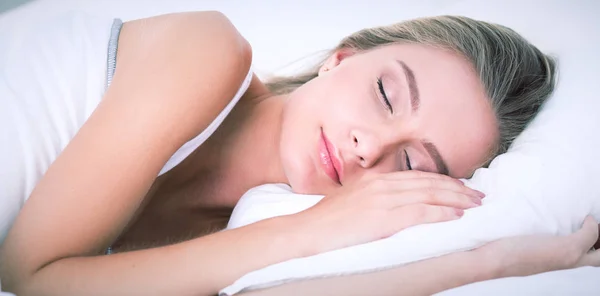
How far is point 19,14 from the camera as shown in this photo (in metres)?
1.49

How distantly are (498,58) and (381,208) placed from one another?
1.53ft

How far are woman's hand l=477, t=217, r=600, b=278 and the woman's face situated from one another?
241 mm

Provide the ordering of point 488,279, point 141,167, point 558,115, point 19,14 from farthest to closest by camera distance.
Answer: point 19,14, point 558,115, point 141,167, point 488,279

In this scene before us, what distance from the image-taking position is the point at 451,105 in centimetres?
100

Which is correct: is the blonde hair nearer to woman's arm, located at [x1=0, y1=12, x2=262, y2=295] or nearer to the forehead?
the forehead

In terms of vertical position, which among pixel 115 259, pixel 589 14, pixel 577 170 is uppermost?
pixel 589 14

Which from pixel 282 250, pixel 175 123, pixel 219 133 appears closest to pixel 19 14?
pixel 219 133

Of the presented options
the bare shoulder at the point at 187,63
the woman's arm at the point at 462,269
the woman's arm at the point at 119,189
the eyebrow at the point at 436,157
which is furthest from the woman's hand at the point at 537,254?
the bare shoulder at the point at 187,63

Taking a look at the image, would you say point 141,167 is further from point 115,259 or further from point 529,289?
point 529,289

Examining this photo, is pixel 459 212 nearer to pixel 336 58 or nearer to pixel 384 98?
pixel 384 98

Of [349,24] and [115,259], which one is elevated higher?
[349,24]

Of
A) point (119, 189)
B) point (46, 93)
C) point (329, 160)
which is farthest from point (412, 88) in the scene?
point (46, 93)

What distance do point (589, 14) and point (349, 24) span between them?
2.33ft

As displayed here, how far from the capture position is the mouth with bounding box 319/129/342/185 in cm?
100
